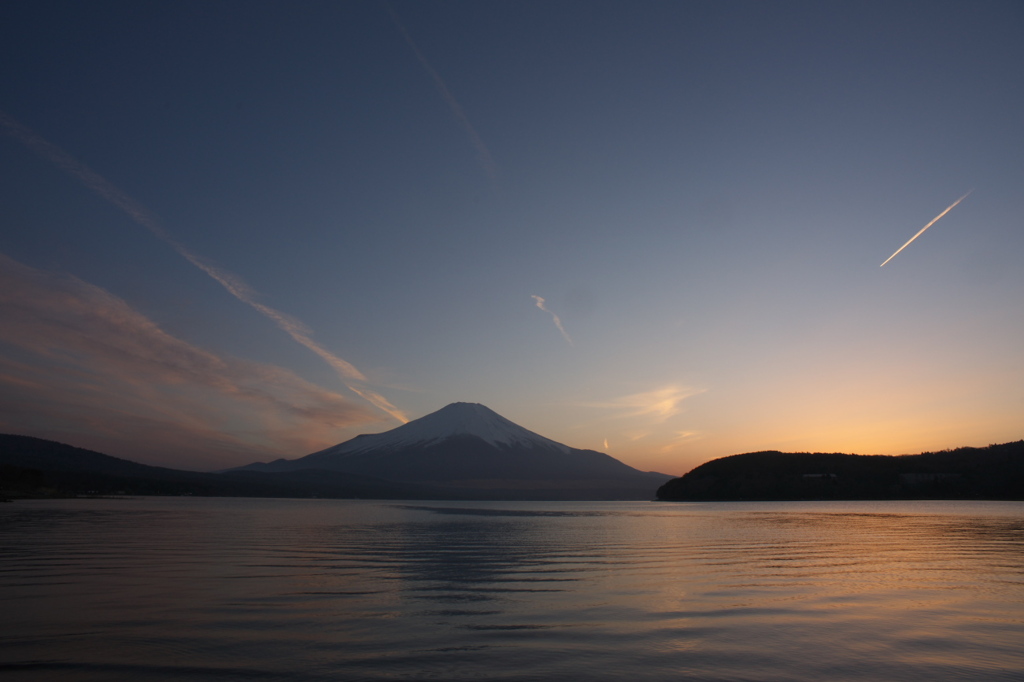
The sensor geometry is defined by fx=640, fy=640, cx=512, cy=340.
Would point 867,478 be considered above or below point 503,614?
above

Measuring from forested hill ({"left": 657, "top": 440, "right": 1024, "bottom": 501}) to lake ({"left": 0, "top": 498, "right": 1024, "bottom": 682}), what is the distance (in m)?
156

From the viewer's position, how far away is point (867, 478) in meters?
174

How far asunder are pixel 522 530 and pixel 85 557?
28.1 metres

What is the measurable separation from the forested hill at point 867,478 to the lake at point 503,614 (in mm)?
156489

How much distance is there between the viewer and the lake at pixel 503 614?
10.2m

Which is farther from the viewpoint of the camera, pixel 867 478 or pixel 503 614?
pixel 867 478

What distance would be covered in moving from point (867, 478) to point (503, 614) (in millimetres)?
189597

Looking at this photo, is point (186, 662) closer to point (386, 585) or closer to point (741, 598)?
point (386, 585)

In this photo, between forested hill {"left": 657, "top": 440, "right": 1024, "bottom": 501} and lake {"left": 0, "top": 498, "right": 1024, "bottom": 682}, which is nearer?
lake {"left": 0, "top": 498, "right": 1024, "bottom": 682}

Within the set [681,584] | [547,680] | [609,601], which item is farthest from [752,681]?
[681,584]

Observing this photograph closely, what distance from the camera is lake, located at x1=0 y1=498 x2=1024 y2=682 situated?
33.6 ft

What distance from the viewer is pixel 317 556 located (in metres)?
27.0

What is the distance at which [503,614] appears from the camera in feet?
Answer: 48.2

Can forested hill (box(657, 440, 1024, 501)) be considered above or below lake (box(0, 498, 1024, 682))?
above
